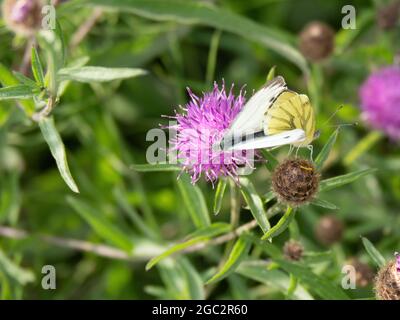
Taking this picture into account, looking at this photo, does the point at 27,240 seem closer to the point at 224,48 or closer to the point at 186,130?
the point at 186,130

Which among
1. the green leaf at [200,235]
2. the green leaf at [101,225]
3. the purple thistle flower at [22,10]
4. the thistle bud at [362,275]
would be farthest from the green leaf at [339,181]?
the purple thistle flower at [22,10]

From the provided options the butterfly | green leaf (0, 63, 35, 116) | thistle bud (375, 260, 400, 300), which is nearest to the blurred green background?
green leaf (0, 63, 35, 116)

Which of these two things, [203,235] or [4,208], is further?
[4,208]

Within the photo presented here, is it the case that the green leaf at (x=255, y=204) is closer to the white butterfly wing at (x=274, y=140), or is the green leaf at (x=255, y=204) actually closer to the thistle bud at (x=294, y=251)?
the white butterfly wing at (x=274, y=140)

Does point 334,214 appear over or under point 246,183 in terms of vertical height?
over

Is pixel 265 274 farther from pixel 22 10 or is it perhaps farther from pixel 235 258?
pixel 22 10

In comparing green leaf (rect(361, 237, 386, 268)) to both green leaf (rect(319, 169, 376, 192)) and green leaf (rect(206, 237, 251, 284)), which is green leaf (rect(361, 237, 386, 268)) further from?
green leaf (rect(206, 237, 251, 284))

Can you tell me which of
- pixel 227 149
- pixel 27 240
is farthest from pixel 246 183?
pixel 27 240
